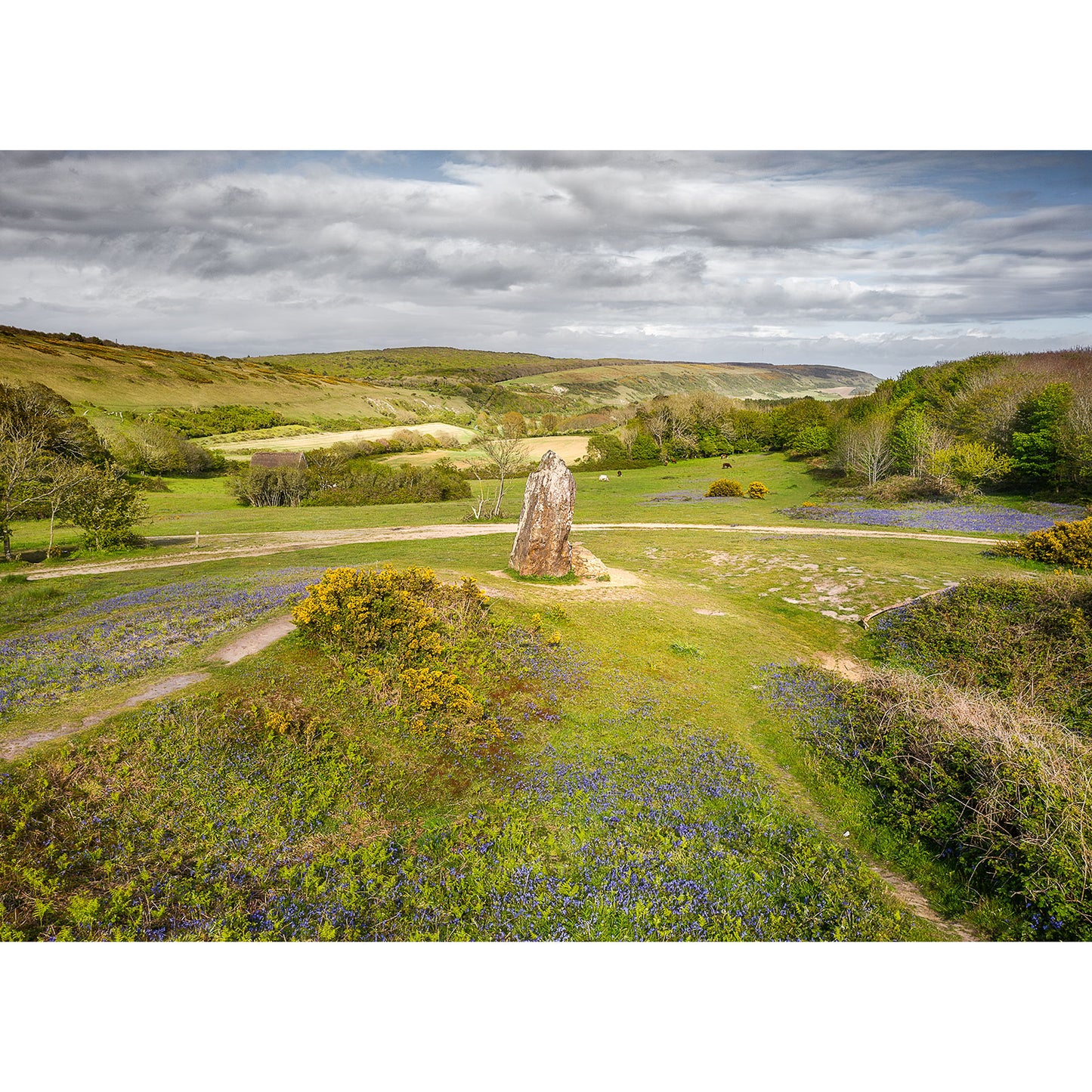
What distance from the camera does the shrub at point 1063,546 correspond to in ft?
64.8

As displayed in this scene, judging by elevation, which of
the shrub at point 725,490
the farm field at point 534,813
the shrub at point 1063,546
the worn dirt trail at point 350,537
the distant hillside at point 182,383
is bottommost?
the farm field at point 534,813

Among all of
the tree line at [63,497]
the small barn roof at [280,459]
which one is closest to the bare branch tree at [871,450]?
the tree line at [63,497]

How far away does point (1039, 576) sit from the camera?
55.6ft

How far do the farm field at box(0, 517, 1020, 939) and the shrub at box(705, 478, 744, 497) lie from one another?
39.1 metres

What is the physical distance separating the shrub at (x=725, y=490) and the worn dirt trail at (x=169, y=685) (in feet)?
145

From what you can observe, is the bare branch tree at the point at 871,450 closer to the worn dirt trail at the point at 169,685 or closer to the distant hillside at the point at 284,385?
the worn dirt trail at the point at 169,685

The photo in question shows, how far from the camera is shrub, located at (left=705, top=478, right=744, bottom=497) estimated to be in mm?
49688

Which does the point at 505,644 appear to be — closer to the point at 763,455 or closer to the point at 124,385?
the point at 763,455

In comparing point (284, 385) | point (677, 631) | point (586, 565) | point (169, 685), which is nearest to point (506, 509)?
point (586, 565)

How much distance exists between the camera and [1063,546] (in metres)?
20.3

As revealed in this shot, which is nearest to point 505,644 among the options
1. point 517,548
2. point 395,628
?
point 395,628

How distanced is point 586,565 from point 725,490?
35.3m

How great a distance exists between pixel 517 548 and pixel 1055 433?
42787 mm

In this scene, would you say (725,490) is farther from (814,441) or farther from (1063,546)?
(1063,546)
